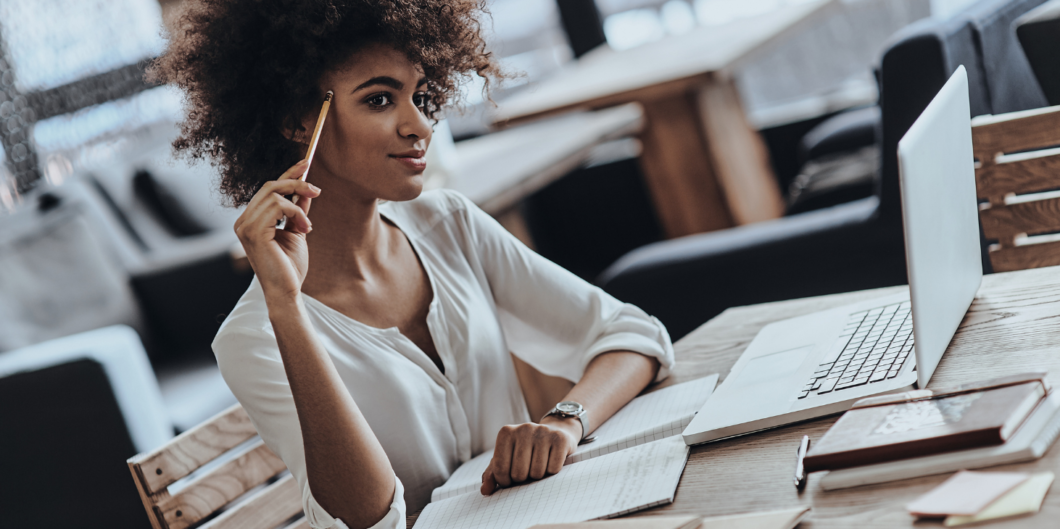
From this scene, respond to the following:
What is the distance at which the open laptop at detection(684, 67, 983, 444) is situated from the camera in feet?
2.62

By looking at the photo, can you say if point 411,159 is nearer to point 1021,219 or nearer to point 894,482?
point 894,482

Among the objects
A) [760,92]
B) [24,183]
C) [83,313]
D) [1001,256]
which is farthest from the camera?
[760,92]

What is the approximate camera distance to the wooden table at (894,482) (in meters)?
0.70

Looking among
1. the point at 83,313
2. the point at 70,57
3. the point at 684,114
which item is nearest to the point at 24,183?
the point at 70,57

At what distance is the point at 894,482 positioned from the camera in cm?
73

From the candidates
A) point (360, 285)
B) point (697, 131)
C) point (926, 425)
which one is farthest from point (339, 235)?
point (697, 131)

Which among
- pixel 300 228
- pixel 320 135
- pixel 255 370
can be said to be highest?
pixel 320 135

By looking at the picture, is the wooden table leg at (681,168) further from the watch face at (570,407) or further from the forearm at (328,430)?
the forearm at (328,430)

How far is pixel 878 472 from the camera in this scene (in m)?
0.73

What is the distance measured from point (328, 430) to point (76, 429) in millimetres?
1337

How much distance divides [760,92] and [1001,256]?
2712 millimetres

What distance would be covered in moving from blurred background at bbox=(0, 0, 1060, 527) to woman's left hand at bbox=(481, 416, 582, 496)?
22.8 inches

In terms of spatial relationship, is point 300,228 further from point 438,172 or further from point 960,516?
point 438,172

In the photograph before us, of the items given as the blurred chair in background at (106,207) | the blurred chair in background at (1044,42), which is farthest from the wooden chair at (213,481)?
the blurred chair in background at (1044,42)
